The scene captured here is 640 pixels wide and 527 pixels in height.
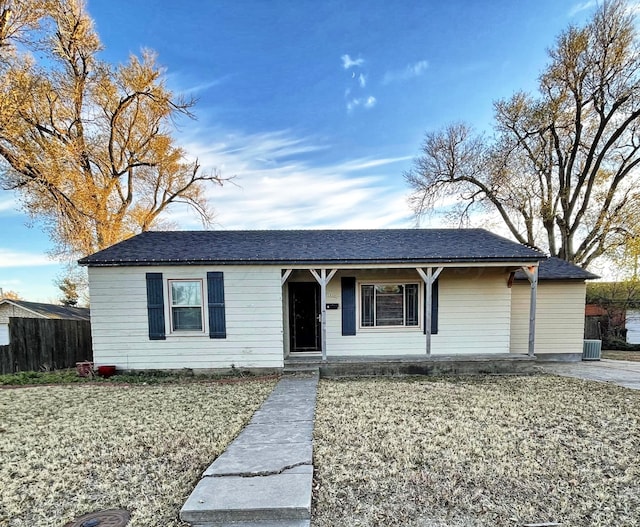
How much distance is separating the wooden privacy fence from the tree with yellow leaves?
4.08 meters

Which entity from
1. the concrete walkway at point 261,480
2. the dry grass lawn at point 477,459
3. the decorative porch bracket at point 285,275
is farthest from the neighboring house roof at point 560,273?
the concrete walkway at point 261,480

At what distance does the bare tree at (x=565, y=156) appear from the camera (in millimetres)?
11734

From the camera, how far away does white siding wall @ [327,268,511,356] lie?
8.09 meters

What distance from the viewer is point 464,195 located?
16.1 m

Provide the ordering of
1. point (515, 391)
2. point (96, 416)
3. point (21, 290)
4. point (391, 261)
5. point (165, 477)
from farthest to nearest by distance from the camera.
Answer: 1. point (21, 290)
2. point (391, 261)
3. point (515, 391)
4. point (96, 416)
5. point (165, 477)

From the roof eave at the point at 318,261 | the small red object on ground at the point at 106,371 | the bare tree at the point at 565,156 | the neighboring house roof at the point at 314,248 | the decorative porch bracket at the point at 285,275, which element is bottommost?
the small red object on ground at the point at 106,371

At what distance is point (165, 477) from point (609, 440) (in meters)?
4.84

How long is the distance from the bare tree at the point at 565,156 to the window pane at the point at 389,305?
9.10 m

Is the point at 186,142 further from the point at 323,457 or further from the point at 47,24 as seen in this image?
the point at 323,457

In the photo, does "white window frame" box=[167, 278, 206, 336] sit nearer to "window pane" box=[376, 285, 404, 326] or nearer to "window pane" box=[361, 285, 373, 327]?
"window pane" box=[361, 285, 373, 327]

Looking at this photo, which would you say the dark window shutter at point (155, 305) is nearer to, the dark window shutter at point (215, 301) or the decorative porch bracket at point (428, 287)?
the dark window shutter at point (215, 301)

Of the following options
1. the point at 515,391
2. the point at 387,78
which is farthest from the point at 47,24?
the point at 515,391

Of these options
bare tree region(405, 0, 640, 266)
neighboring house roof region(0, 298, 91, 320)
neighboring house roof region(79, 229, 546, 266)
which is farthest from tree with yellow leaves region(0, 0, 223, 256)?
bare tree region(405, 0, 640, 266)

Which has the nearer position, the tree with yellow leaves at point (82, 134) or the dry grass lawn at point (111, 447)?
the dry grass lawn at point (111, 447)
